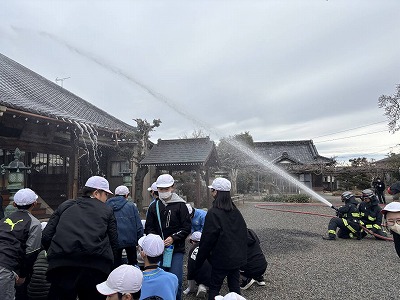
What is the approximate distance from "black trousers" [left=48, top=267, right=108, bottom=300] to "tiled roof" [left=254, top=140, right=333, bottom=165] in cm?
2933

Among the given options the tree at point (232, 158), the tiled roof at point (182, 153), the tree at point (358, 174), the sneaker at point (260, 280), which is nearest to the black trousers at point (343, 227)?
the sneaker at point (260, 280)

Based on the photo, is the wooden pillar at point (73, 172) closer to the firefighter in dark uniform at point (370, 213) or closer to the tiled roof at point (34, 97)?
the tiled roof at point (34, 97)

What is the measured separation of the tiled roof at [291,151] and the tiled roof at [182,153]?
1746cm

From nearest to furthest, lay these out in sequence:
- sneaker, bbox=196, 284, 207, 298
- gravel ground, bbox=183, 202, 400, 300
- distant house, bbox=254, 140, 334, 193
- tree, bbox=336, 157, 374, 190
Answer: sneaker, bbox=196, 284, 207, 298 < gravel ground, bbox=183, 202, 400, 300 < tree, bbox=336, 157, 374, 190 < distant house, bbox=254, 140, 334, 193

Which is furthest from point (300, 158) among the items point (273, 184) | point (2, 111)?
point (2, 111)

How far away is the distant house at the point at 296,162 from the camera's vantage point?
2689cm

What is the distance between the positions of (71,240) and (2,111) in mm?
5168

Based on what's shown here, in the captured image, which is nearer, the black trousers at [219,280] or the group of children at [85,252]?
the group of children at [85,252]

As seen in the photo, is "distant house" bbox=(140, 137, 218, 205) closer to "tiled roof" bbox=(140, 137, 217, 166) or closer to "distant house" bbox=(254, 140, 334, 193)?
"tiled roof" bbox=(140, 137, 217, 166)

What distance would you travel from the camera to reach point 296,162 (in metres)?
29.9

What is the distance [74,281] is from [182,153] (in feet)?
38.5

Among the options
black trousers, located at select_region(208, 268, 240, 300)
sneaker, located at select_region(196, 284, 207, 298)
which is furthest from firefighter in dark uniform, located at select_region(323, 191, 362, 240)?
black trousers, located at select_region(208, 268, 240, 300)

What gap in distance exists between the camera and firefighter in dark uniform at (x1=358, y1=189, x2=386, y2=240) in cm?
855

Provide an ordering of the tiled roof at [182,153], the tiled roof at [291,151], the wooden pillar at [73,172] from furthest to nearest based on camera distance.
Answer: the tiled roof at [291,151] → the tiled roof at [182,153] → the wooden pillar at [73,172]
